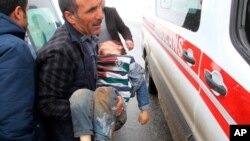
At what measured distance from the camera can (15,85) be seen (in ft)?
5.65

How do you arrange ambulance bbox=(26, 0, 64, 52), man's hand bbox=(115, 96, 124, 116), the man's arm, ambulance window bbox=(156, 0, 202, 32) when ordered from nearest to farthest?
the man's arm → man's hand bbox=(115, 96, 124, 116) → ambulance window bbox=(156, 0, 202, 32) → ambulance bbox=(26, 0, 64, 52)

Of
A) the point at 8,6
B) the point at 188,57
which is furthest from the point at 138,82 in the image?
the point at 8,6

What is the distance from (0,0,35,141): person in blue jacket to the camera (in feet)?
5.60

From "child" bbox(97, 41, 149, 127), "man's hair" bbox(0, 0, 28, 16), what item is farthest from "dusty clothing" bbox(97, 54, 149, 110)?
"man's hair" bbox(0, 0, 28, 16)

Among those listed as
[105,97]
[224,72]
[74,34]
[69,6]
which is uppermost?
[69,6]

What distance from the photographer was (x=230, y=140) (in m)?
1.71

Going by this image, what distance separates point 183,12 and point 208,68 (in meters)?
0.97

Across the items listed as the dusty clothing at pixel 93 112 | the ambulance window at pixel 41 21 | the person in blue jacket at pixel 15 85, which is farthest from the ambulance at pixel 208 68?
the ambulance window at pixel 41 21

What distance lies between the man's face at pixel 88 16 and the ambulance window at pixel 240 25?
68 centimetres

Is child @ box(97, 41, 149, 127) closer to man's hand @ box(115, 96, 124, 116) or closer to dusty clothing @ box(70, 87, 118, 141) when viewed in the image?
man's hand @ box(115, 96, 124, 116)

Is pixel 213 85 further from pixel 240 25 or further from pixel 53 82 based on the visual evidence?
pixel 53 82

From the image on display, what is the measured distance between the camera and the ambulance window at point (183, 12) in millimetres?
2399

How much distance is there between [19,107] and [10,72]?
168 millimetres

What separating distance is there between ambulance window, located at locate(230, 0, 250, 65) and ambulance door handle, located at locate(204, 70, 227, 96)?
0.20 m
